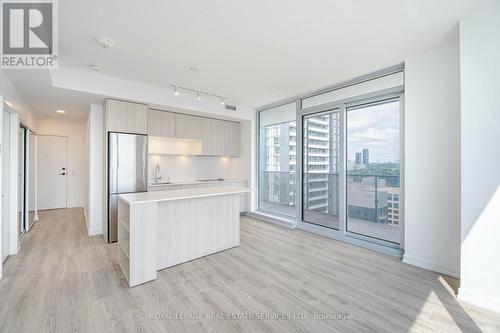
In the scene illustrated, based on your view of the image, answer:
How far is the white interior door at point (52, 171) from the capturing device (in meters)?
6.50

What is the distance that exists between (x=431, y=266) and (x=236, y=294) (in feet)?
8.28

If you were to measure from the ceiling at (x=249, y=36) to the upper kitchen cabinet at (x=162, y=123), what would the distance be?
965 mm

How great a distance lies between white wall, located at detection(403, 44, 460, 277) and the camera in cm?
277

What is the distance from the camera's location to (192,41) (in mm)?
2736

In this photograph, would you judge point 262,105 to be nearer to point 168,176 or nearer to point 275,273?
point 168,176

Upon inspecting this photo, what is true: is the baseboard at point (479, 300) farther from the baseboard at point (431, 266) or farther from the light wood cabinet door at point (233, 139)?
the light wood cabinet door at point (233, 139)

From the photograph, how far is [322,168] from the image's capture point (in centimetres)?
461

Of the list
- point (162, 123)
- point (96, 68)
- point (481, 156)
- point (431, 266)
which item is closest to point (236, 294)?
point (431, 266)

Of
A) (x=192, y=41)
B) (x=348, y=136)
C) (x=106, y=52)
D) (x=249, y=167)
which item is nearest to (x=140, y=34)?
(x=192, y=41)

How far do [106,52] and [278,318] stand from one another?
3668 millimetres

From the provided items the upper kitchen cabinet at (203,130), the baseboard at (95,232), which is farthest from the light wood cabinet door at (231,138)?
the baseboard at (95,232)

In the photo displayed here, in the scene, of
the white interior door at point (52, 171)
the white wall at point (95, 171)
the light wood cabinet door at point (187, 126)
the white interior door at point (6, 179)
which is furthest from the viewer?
the white interior door at point (52, 171)

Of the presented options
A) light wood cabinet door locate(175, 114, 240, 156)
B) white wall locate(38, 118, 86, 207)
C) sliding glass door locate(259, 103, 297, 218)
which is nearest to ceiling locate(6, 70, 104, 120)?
white wall locate(38, 118, 86, 207)

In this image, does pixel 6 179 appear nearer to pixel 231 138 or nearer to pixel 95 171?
pixel 95 171
